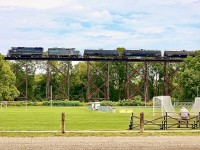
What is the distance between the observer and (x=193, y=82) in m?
75.9

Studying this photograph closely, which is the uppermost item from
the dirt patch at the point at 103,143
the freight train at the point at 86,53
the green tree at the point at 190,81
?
the freight train at the point at 86,53

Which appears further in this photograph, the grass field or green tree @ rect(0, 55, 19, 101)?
green tree @ rect(0, 55, 19, 101)

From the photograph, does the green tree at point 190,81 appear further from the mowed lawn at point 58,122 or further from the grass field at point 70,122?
the grass field at point 70,122

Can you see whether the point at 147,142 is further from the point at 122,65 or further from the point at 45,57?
the point at 122,65

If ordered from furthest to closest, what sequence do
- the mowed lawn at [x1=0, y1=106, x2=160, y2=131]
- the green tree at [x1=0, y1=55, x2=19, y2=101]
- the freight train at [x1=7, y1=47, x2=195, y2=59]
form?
the freight train at [x1=7, y1=47, x2=195, y2=59] < the green tree at [x1=0, y1=55, x2=19, y2=101] < the mowed lawn at [x1=0, y1=106, x2=160, y2=131]

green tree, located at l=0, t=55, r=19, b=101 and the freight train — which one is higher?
the freight train

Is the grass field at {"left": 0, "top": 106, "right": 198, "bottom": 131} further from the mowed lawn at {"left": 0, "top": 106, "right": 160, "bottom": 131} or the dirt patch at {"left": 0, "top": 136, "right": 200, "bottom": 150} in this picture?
the dirt patch at {"left": 0, "top": 136, "right": 200, "bottom": 150}

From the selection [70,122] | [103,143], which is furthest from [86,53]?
[103,143]

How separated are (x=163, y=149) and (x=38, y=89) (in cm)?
8893

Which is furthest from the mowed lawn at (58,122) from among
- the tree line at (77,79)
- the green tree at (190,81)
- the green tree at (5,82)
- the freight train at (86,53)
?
the tree line at (77,79)

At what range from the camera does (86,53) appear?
90562 mm

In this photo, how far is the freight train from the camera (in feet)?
292

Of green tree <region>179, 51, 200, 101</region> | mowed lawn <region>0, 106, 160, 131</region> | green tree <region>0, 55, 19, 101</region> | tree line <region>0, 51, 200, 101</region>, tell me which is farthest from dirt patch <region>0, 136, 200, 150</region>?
tree line <region>0, 51, 200, 101</region>

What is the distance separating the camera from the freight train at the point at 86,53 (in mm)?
88938
